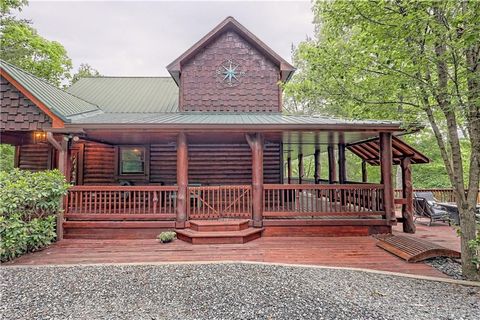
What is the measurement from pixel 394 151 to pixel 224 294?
6.93 m

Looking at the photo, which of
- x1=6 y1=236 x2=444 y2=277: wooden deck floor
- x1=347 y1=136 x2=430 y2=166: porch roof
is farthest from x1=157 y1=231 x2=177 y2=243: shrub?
x1=347 y1=136 x2=430 y2=166: porch roof

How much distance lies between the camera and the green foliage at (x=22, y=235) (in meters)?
4.86

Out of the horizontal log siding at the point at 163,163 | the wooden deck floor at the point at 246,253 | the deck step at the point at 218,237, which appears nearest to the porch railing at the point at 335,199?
the wooden deck floor at the point at 246,253

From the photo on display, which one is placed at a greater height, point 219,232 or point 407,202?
point 407,202

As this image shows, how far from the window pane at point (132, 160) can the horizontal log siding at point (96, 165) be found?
51 cm

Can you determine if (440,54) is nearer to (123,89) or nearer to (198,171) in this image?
(198,171)

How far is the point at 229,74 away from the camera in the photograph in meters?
9.45

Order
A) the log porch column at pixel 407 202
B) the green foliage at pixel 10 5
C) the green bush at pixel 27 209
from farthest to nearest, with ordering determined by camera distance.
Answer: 1. the green foliage at pixel 10 5
2. the log porch column at pixel 407 202
3. the green bush at pixel 27 209

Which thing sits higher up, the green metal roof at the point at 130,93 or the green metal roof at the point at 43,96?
the green metal roof at the point at 130,93

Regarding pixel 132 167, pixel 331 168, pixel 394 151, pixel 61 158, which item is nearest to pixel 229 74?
pixel 132 167

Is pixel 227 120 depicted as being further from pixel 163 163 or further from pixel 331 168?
pixel 331 168

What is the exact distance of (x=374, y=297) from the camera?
3459 mm

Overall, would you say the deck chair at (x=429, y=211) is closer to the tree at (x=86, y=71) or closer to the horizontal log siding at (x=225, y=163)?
the horizontal log siding at (x=225, y=163)

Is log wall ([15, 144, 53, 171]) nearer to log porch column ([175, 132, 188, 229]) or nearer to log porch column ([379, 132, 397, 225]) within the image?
log porch column ([175, 132, 188, 229])
